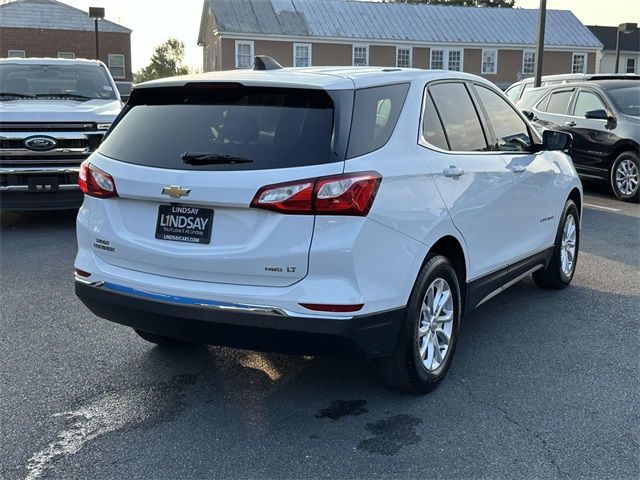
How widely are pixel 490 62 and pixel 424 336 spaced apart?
44856 mm

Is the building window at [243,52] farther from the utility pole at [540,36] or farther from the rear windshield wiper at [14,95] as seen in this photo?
the rear windshield wiper at [14,95]

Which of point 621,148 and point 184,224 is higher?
point 184,224

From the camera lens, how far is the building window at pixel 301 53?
136 ft

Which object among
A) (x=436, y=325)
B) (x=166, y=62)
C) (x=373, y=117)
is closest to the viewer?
(x=373, y=117)

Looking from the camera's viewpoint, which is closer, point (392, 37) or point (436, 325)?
point (436, 325)

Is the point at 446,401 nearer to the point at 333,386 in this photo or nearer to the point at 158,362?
the point at 333,386

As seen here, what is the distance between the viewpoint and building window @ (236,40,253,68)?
133ft

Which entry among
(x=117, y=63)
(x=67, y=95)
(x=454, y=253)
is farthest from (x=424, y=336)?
(x=117, y=63)

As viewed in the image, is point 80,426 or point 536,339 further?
point 536,339

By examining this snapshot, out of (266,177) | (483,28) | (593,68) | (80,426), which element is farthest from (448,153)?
(593,68)

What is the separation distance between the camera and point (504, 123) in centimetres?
497

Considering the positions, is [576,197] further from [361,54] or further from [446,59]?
[446,59]

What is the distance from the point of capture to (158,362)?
14.2ft

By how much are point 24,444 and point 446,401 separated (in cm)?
216
